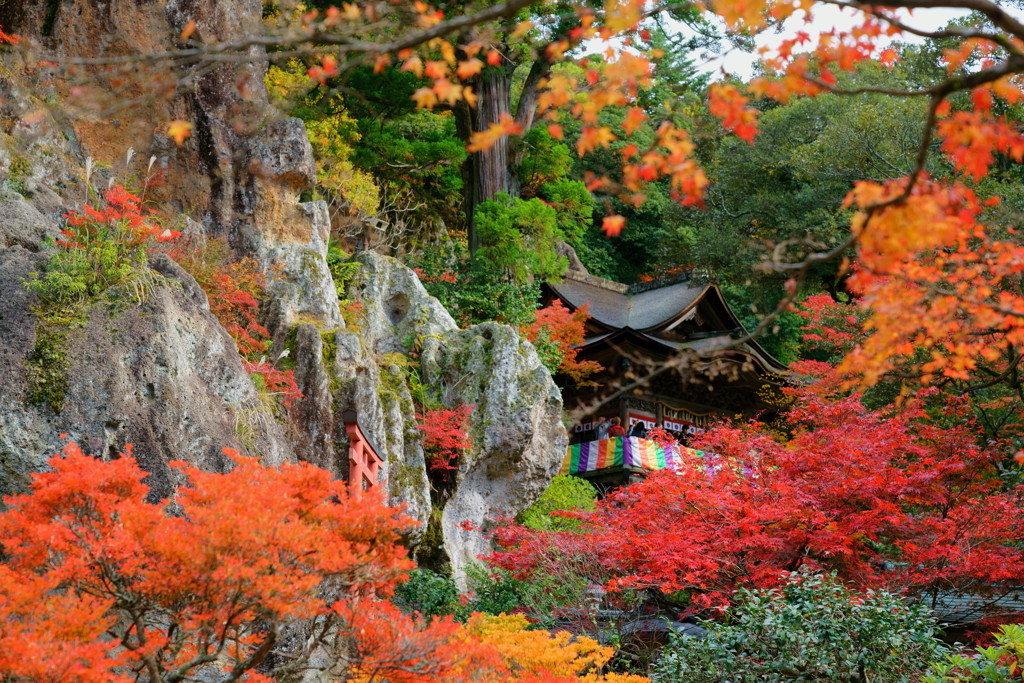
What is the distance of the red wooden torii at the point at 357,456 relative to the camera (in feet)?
31.7

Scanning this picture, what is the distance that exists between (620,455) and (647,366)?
216cm

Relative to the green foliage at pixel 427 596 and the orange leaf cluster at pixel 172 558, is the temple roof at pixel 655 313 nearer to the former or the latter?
the green foliage at pixel 427 596

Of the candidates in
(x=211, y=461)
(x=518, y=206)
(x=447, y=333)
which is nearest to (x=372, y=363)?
(x=447, y=333)

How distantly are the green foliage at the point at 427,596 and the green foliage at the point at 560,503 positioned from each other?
2836 millimetres

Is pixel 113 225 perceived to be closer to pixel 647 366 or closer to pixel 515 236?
pixel 515 236

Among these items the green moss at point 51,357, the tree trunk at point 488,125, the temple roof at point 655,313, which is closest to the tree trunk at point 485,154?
the tree trunk at point 488,125

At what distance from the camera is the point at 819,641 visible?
25.1ft

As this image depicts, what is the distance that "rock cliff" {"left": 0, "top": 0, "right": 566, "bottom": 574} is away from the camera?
24.4 feet

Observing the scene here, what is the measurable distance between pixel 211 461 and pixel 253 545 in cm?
257

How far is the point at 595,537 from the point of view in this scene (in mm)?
11578

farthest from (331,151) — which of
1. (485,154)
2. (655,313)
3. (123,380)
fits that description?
(655,313)

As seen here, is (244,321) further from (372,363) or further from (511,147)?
(511,147)

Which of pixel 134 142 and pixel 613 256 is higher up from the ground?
pixel 134 142

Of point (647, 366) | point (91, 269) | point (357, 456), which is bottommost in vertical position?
point (647, 366)
